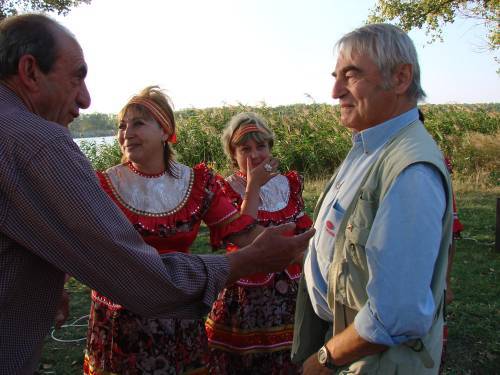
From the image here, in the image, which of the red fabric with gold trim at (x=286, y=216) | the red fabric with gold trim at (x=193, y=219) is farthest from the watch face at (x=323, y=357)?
the red fabric with gold trim at (x=286, y=216)

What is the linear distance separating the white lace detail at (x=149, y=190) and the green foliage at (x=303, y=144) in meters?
9.92

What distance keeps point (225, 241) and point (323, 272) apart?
3.60ft

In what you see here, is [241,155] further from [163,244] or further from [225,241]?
[163,244]

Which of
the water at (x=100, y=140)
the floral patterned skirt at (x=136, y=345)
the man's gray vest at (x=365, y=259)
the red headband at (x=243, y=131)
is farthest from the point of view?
the water at (x=100, y=140)

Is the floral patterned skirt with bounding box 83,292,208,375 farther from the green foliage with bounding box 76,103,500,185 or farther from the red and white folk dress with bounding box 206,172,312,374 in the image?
the green foliage with bounding box 76,103,500,185

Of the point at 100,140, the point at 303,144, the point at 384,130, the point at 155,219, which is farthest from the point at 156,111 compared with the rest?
the point at 100,140

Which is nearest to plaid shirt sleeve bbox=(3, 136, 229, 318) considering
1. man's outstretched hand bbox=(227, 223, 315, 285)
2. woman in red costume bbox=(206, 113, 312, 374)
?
man's outstretched hand bbox=(227, 223, 315, 285)

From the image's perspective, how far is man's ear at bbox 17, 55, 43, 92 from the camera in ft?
5.48

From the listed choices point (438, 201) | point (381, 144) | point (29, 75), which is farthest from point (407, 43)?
point (29, 75)

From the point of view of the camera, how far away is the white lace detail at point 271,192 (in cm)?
363

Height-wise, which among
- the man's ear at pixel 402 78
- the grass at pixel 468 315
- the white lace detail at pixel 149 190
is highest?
the man's ear at pixel 402 78

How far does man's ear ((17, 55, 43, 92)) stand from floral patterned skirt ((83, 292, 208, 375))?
143cm

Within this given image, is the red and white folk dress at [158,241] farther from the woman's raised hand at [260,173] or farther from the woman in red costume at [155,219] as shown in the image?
→ the woman's raised hand at [260,173]

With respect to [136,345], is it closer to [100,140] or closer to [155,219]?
[155,219]
